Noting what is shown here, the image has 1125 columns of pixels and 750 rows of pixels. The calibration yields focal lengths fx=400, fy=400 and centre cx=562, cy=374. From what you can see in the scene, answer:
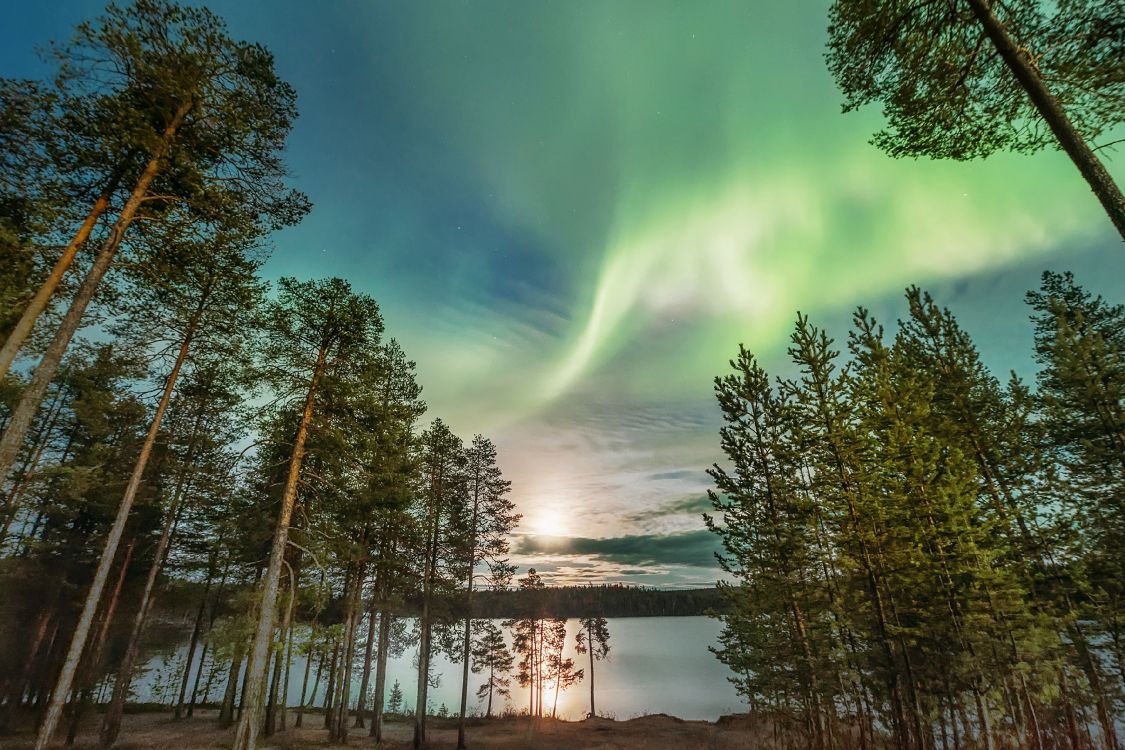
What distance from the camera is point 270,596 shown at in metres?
9.88

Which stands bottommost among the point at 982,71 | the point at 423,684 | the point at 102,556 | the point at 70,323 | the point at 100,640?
the point at 423,684

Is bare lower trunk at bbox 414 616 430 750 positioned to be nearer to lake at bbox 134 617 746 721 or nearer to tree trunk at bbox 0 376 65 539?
lake at bbox 134 617 746 721

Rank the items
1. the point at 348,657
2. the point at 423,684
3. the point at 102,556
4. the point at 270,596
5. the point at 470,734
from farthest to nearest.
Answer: the point at 470,734 → the point at 423,684 → the point at 348,657 → the point at 102,556 → the point at 270,596

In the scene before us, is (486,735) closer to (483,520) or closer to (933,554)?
(483,520)

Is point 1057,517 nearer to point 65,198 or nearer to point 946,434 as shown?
point 946,434

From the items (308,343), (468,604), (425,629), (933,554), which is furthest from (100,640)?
(933,554)

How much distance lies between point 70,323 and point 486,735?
100 feet

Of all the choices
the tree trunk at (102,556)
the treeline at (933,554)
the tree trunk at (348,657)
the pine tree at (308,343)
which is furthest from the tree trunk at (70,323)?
the treeline at (933,554)

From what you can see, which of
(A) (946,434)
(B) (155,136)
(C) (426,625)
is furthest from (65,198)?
(A) (946,434)

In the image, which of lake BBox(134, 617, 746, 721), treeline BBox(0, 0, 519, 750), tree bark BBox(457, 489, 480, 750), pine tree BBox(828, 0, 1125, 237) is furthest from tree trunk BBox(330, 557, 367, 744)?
pine tree BBox(828, 0, 1125, 237)

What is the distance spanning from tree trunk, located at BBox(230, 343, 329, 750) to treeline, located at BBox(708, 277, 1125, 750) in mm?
15137

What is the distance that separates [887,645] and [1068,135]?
43.3 feet

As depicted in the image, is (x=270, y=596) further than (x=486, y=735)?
No

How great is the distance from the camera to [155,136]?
292 inches
